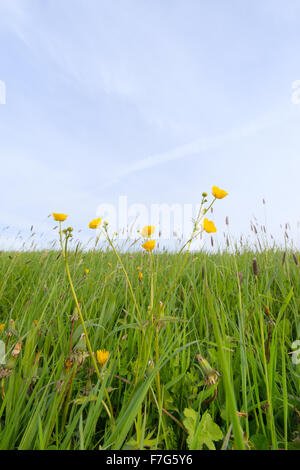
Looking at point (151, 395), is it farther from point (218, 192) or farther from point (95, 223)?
point (218, 192)

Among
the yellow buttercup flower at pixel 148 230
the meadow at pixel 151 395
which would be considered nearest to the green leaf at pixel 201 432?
the meadow at pixel 151 395

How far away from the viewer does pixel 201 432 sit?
97 cm

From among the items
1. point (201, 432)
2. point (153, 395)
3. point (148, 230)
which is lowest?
point (201, 432)

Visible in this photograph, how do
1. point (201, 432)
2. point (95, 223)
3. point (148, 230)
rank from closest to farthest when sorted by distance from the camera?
point (201, 432)
point (95, 223)
point (148, 230)

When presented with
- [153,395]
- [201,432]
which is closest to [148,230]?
[153,395]

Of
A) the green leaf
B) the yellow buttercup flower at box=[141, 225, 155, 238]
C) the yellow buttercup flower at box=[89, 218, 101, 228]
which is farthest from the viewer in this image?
the yellow buttercup flower at box=[141, 225, 155, 238]

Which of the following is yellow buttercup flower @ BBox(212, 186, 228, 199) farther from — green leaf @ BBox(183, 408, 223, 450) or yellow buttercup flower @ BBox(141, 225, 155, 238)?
green leaf @ BBox(183, 408, 223, 450)

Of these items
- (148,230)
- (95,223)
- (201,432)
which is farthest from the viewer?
(148,230)

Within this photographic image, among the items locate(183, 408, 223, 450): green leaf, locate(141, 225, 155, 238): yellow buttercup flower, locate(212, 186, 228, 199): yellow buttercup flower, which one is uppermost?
locate(212, 186, 228, 199): yellow buttercup flower

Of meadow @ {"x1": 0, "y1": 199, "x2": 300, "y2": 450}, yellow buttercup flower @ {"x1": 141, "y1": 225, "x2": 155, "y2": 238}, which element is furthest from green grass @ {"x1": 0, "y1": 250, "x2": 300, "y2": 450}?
yellow buttercup flower @ {"x1": 141, "y1": 225, "x2": 155, "y2": 238}

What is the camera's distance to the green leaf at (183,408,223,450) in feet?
2.94
